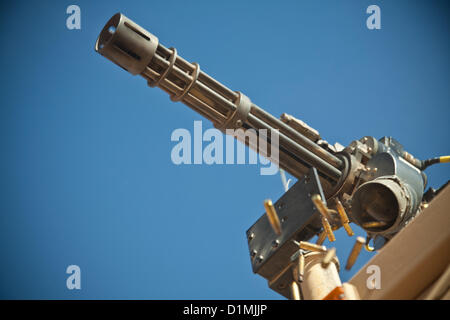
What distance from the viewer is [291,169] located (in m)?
10.5

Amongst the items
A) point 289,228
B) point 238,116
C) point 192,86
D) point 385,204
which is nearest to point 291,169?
point 238,116

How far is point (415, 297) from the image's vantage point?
652cm

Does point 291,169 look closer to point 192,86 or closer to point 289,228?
point 289,228

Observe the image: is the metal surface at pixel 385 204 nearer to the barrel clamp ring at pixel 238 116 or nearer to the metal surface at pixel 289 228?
the metal surface at pixel 289 228

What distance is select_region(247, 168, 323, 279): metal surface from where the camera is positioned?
27.9 feet

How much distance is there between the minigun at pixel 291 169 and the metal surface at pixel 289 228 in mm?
15

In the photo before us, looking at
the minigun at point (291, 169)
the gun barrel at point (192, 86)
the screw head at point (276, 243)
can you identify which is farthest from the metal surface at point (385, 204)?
the screw head at point (276, 243)

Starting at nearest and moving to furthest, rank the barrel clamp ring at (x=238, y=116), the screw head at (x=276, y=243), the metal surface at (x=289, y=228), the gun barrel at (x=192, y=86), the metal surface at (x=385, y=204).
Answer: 1. the metal surface at (x=289, y=228)
2. the screw head at (x=276, y=243)
3. the gun barrel at (x=192, y=86)
4. the barrel clamp ring at (x=238, y=116)
5. the metal surface at (x=385, y=204)

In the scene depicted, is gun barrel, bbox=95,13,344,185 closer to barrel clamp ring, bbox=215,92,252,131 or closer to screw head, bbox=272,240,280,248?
barrel clamp ring, bbox=215,92,252,131

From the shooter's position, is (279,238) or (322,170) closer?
(279,238)

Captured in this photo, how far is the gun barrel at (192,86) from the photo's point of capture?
9633 mm

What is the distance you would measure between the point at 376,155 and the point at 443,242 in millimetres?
5775
